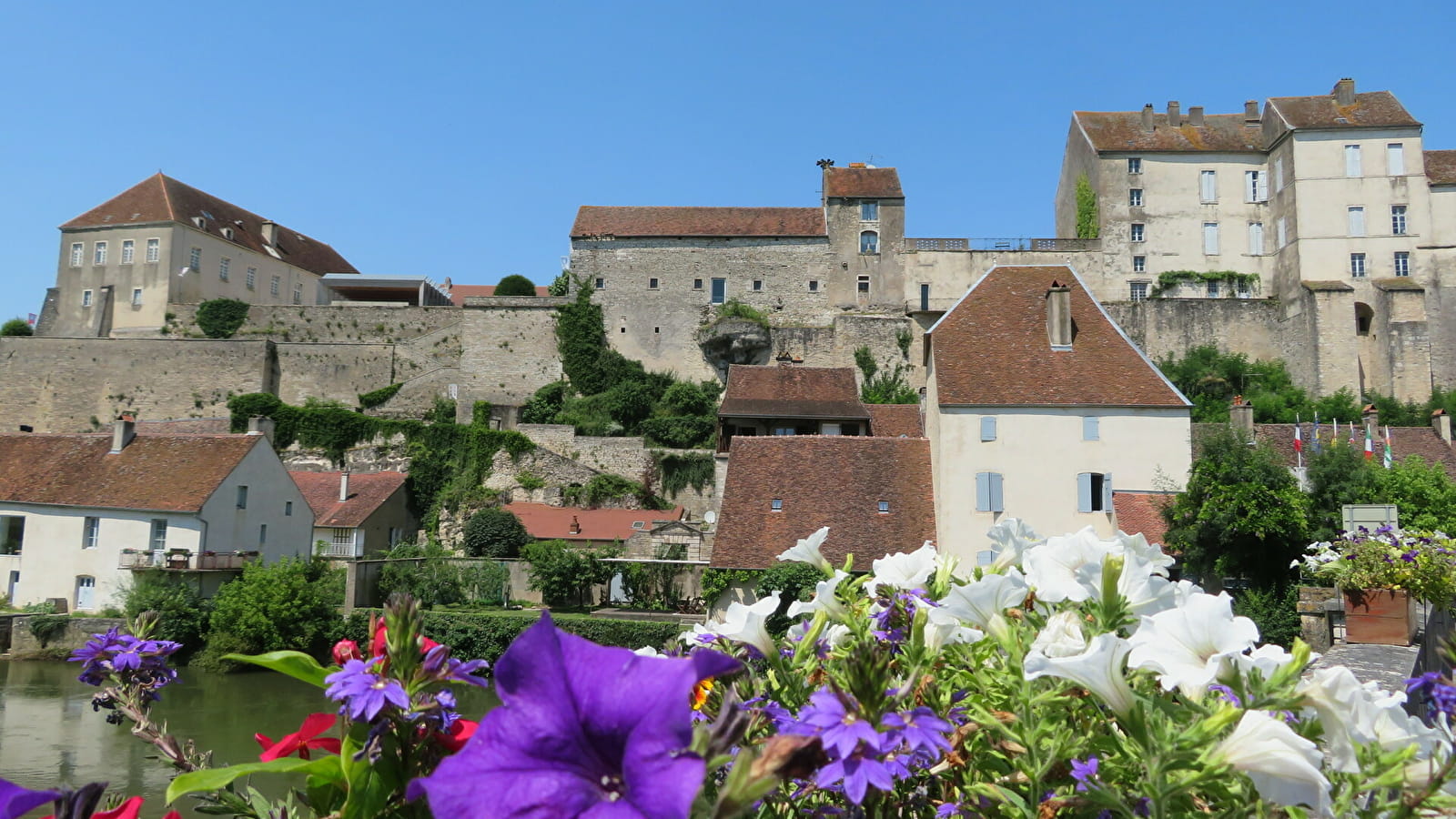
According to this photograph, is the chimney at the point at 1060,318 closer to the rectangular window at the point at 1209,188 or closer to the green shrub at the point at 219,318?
the rectangular window at the point at 1209,188

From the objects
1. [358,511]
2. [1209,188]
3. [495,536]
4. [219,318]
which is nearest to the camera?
[495,536]

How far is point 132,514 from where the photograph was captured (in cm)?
2761

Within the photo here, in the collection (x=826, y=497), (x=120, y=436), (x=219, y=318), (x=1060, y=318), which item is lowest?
(x=826, y=497)

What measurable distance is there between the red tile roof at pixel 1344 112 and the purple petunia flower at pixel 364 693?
54.1 meters

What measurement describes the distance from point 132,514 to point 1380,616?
3057 centimetres

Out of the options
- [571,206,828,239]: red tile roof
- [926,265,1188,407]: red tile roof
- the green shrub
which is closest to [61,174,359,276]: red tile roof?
the green shrub

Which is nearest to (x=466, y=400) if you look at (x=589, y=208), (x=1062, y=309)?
(x=589, y=208)

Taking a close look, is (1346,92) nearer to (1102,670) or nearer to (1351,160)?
(1351,160)

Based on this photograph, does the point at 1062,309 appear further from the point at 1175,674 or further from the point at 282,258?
the point at 282,258

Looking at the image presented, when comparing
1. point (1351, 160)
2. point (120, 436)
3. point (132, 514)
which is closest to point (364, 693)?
point (132, 514)

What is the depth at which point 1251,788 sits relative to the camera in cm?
144

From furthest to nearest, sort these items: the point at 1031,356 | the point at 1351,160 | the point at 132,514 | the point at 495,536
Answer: the point at 1351,160, the point at 495,536, the point at 132,514, the point at 1031,356

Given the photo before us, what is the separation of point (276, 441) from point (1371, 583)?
43249 millimetres

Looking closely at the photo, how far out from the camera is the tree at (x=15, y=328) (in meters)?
51.5
